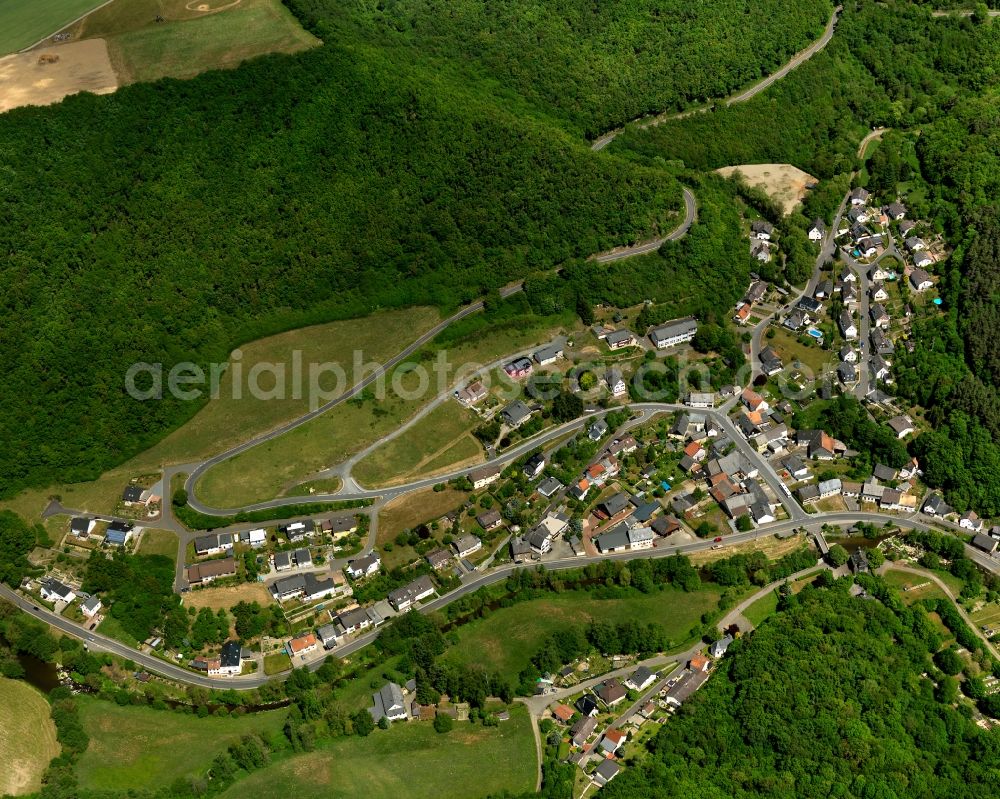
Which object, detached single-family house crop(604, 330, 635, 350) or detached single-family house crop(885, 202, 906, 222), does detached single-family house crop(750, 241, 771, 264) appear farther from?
detached single-family house crop(604, 330, 635, 350)

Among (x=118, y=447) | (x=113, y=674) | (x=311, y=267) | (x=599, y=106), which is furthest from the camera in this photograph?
(x=599, y=106)

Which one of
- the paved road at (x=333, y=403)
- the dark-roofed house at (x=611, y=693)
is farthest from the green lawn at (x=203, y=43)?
the dark-roofed house at (x=611, y=693)

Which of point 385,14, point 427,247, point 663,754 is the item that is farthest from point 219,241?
point 663,754

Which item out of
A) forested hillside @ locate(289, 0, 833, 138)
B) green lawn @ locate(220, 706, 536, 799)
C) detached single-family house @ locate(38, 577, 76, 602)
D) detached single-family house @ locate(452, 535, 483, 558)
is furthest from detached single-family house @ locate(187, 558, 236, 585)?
forested hillside @ locate(289, 0, 833, 138)

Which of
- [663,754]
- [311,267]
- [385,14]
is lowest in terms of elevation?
[663,754]

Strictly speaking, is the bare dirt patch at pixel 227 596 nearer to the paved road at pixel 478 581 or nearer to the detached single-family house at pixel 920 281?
the paved road at pixel 478 581

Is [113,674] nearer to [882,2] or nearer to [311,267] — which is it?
[311,267]
